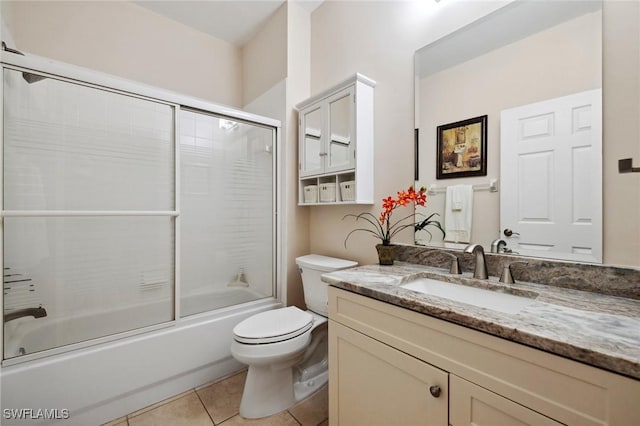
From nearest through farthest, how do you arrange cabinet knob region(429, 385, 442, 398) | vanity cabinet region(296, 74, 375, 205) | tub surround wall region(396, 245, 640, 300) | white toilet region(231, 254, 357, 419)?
1. cabinet knob region(429, 385, 442, 398)
2. tub surround wall region(396, 245, 640, 300)
3. white toilet region(231, 254, 357, 419)
4. vanity cabinet region(296, 74, 375, 205)

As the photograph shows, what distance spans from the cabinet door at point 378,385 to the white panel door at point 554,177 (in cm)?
71

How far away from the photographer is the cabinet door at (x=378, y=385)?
2.72 ft

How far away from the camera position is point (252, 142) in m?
2.09

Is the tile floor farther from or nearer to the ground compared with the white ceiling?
nearer to the ground

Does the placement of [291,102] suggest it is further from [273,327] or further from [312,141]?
[273,327]

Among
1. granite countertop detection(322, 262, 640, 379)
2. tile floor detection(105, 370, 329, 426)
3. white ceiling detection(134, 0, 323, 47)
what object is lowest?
tile floor detection(105, 370, 329, 426)

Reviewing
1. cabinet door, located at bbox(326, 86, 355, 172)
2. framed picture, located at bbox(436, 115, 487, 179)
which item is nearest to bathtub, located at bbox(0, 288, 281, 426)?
cabinet door, located at bbox(326, 86, 355, 172)

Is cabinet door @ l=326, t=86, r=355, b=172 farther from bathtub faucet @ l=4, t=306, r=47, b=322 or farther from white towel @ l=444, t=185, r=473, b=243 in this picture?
bathtub faucet @ l=4, t=306, r=47, b=322

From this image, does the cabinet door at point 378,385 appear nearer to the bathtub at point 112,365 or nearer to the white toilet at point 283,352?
the white toilet at point 283,352

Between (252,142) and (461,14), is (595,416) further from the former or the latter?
(252,142)

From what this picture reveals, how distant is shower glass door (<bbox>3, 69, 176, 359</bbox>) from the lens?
1.31 metres

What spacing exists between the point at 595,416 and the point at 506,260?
0.68 meters

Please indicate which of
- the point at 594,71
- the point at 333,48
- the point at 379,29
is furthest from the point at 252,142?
the point at 594,71

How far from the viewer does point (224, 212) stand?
76.7 inches
